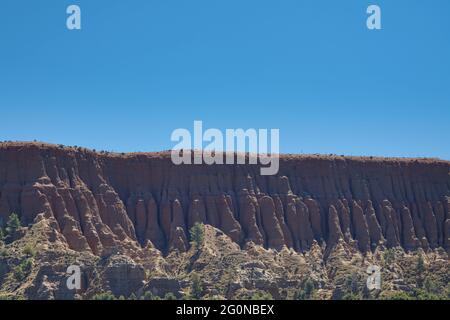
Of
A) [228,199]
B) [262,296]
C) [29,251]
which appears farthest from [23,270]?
[228,199]

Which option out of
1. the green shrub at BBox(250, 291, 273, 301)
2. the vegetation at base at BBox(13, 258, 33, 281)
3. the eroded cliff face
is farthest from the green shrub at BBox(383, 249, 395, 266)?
the vegetation at base at BBox(13, 258, 33, 281)

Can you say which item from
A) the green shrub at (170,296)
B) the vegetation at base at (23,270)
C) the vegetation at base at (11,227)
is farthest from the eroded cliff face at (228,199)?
the green shrub at (170,296)

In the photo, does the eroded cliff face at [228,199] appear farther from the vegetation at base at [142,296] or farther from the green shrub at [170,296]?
the green shrub at [170,296]

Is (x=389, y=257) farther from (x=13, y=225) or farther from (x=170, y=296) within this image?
(x=13, y=225)

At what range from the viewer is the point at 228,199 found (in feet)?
452

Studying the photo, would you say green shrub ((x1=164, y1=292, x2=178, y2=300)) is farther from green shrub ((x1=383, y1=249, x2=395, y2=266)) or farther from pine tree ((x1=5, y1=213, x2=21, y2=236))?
green shrub ((x1=383, y1=249, x2=395, y2=266))

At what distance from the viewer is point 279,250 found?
133 metres

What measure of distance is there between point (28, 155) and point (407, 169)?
56.6m

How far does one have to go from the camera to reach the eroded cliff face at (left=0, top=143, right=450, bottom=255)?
125750 mm

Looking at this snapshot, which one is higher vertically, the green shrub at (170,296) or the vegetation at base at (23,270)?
the vegetation at base at (23,270)

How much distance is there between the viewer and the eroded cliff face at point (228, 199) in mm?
125750

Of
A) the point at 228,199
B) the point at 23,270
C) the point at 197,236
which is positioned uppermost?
the point at 228,199

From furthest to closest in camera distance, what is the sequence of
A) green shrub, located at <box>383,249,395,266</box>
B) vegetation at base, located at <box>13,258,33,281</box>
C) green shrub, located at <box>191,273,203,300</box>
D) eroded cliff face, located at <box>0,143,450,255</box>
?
green shrub, located at <box>383,249,395,266</box> → eroded cliff face, located at <box>0,143,450,255</box> → vegetation at base, located at <box>13,258,33,281</box> → green shrub, located at <box>191,273,203,300</box>
